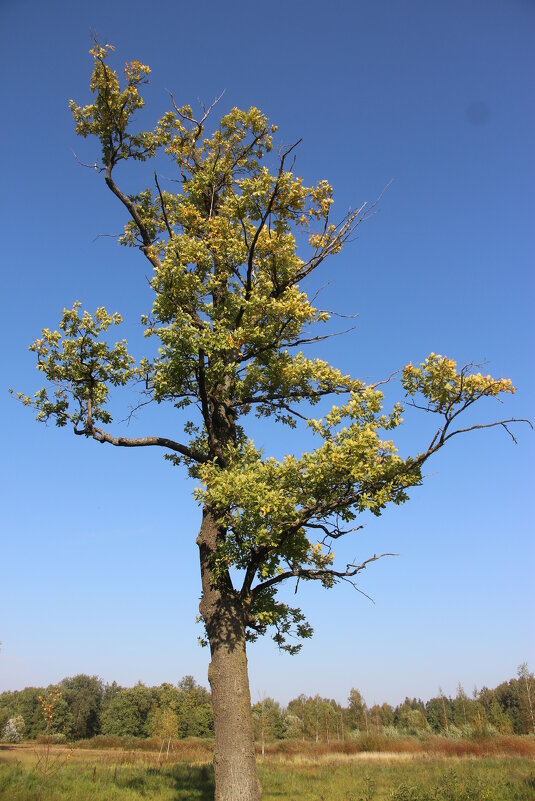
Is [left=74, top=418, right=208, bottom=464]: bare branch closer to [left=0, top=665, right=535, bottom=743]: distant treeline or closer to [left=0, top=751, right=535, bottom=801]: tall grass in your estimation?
[left=0, top=751, right=535, bottom=801]: tall grass

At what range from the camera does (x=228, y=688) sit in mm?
9648

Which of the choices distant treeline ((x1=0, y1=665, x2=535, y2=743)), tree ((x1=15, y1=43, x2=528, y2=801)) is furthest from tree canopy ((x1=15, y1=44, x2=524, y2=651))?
distant treeline ((x1=0, y1=665, x2=535, y2=743))

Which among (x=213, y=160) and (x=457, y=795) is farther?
(x=213, y=160)

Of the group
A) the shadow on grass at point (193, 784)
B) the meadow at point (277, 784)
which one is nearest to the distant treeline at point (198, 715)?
the meadow at point (277, 784)

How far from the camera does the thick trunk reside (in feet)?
29.7

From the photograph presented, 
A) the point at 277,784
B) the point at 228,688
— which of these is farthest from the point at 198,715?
the point at 228,688

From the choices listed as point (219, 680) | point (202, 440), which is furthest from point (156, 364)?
point (219, 680)

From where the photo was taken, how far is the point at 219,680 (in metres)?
9.76

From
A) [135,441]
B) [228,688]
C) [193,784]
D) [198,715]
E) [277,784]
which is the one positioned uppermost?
[135,441]

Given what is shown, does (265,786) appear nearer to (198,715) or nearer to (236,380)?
(236,380)

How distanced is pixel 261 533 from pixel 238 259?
20.9 ft

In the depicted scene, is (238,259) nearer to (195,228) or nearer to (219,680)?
(195,228)

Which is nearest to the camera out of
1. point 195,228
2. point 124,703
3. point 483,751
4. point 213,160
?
point 195,228

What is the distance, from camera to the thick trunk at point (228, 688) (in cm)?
906
